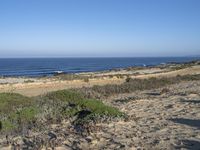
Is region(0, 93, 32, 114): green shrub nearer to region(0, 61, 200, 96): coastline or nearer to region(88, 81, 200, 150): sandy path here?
region(88, 81, 200, 150): sandy path

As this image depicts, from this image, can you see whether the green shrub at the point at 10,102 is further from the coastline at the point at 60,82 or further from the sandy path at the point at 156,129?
the coastline at the point at 60,82

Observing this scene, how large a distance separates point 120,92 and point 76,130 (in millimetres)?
11677

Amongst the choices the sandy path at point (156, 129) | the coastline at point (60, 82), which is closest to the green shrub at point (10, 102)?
the sandy path at point (156, 129)

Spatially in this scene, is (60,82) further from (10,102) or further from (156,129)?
(156,129)

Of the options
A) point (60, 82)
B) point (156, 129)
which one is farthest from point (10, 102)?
point (60, 82)

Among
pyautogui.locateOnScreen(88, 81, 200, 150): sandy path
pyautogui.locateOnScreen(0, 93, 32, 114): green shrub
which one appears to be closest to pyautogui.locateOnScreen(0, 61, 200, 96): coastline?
pyautogui.locateOnScreen(0, 93, 32, 114): green shrub

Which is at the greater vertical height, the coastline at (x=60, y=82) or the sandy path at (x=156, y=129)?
the sandy path at (x=156, y=129)

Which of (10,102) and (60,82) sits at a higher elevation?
(10,102)

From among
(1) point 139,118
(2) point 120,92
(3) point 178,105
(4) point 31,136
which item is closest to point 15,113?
(4) point 31,136

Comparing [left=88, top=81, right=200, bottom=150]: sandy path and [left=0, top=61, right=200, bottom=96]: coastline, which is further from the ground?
[left=88, top=81, right=200, bottom=150]: sandy path

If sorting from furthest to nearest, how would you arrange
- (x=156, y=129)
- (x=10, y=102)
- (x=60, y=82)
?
1. (x=60, y=82)
2. (x=10, y=102)
3. (x=156, y=129)

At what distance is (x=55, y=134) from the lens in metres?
9.25

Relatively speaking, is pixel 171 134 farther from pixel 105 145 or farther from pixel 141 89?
pixel 141 89

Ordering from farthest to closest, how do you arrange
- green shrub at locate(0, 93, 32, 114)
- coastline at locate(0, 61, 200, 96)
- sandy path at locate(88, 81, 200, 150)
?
coastline at locate(0, 61, 200, 96) < green shrub at locate(0, 93, 32, 114) < sandy path at locate(88, 81, 200, 150)
